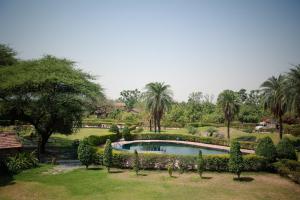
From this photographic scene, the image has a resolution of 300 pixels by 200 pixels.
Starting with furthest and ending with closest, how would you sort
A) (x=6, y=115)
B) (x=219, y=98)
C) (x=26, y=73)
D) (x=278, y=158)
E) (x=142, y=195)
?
(x=219, y=98) → (x=6, y=115) → (x=26, y=73) → (x=278, y=158) → (x=142, y=195)

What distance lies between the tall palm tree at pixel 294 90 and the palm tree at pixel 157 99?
78.5ft

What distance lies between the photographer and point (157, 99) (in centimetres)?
5169

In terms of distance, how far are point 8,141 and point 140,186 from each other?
43.7 feet

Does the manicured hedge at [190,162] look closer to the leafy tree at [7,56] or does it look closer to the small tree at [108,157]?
the small tree at [108,157]

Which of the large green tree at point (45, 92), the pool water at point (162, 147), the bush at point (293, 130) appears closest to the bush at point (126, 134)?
the pool water at point (162, 147)

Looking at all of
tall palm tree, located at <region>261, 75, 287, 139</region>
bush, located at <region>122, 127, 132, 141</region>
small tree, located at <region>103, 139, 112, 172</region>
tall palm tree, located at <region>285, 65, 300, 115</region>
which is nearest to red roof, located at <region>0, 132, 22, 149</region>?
small tree, located at <region>103, 139, 112, 172</region>

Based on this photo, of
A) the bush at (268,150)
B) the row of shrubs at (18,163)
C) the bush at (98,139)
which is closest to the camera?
the row of shrubs at (18,163)

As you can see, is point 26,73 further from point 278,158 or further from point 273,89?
point 273,89

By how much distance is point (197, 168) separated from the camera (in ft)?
72.7

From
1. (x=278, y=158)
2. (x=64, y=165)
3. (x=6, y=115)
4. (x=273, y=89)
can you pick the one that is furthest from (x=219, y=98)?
(x=6, y=115)

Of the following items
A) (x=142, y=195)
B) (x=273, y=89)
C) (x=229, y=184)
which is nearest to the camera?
(x=142, y=195)

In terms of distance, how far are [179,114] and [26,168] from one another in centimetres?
5358

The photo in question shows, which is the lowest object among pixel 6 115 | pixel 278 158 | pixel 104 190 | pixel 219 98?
pixel 104 190

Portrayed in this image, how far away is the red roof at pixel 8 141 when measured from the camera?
885 inches
